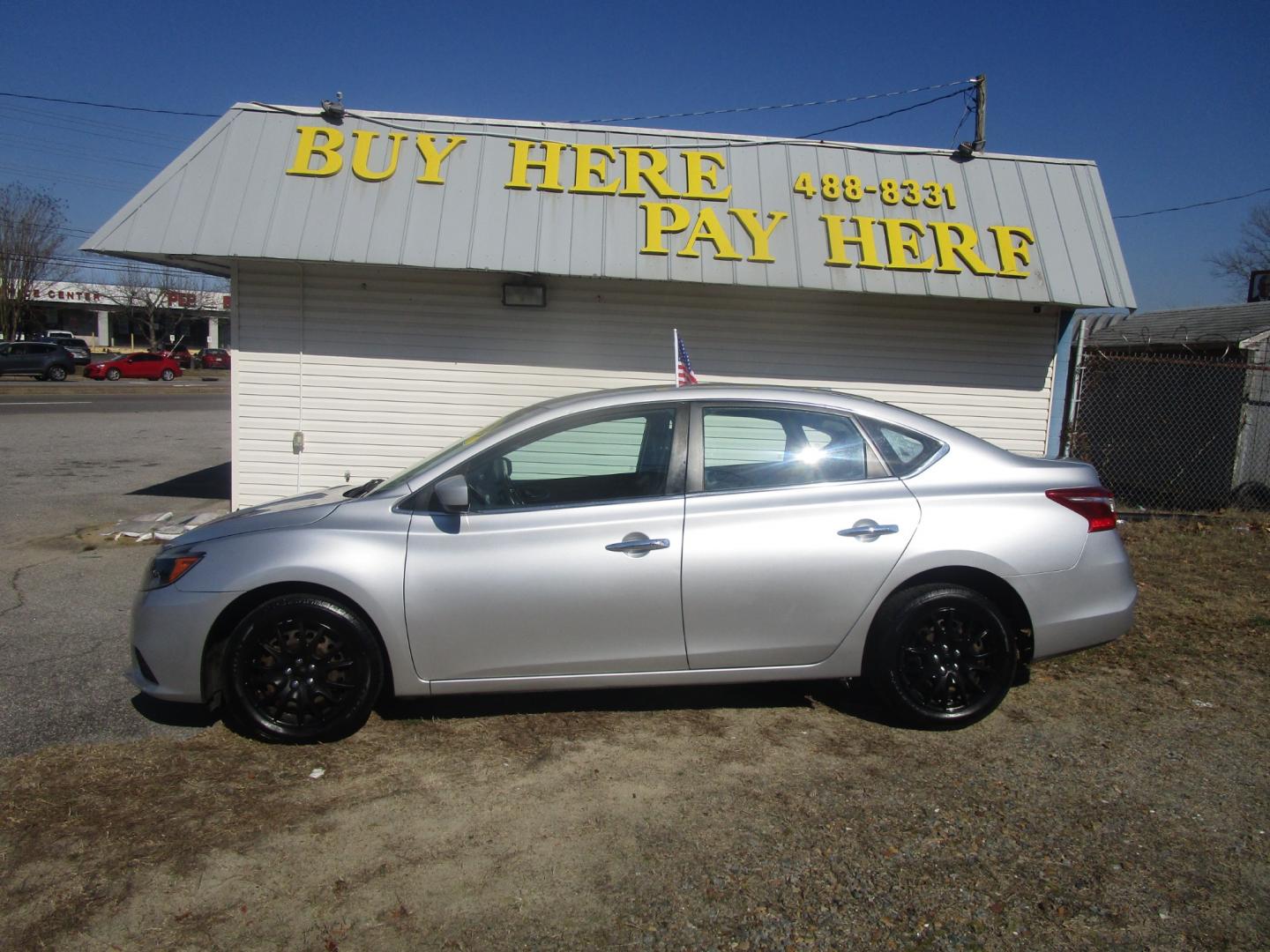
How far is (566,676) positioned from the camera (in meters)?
4.38

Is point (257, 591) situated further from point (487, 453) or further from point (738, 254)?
point (738, 254)

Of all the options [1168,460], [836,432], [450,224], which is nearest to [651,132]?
[450,224]

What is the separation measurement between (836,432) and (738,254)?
4774 millimetres

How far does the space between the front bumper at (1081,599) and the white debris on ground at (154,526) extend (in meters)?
6.93

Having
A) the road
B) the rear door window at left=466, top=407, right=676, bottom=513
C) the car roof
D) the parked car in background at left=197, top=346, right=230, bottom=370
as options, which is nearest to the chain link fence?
the car roof

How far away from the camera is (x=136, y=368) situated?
43.0 meters

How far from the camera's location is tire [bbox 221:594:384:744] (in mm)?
4242

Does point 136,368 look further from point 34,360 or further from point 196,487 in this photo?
point 196,487

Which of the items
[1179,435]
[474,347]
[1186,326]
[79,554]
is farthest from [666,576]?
[1186,326]

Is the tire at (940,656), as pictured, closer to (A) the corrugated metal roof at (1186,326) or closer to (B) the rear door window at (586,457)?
(B) the rear door window at (586,457)

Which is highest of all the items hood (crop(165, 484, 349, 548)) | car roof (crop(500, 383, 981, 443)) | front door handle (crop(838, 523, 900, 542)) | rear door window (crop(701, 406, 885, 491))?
car roof (crop(500, 383, 981, 443))

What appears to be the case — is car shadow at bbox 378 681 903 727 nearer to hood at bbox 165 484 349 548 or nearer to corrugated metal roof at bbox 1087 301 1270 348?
hood at bbox 165 484 349 548

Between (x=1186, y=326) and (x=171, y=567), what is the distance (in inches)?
583

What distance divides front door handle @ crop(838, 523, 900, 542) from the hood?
2.36 metres
